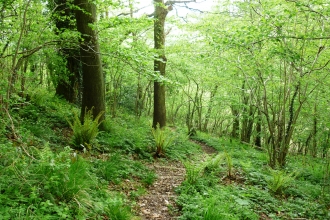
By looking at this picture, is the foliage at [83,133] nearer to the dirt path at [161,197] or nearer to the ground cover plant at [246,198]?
the dirt path at [161,197]

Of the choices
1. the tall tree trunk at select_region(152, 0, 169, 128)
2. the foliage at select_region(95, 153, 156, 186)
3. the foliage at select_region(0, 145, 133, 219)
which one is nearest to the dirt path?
the foliage at select_region(95, 153, 156, 186)

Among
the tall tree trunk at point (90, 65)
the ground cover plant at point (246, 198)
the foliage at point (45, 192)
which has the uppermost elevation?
the tall tree trunk at point (90, 65)

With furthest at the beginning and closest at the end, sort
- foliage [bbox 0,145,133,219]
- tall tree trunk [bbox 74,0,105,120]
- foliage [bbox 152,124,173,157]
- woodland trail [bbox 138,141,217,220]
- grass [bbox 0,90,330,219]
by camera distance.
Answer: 1. foliage [bbox 152,124,173,157]
2. tall tree trunk [bbox 74,0,105,120]
3. woodland trail [bbox 138,141,217,220]
4. grass [bbox 0,90,330,219]
5. foliage [bbox 0,145,133,219]

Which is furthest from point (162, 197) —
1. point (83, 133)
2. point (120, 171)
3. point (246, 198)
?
point (83, 133)

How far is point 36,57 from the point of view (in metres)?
6.89

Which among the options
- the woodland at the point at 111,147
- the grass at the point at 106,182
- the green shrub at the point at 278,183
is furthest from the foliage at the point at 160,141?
the green shrub at the point at 278,183

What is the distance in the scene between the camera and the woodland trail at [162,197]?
410cm

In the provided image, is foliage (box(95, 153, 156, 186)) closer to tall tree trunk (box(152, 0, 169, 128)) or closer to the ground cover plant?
the ground cover plant

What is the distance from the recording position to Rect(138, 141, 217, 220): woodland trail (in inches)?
161

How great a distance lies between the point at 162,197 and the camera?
15.7 ft

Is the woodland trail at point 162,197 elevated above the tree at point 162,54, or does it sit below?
below

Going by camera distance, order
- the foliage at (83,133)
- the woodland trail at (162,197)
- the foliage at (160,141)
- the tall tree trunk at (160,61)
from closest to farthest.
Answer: the woodland trail at (162,197)
the foliage at (83,133)
the foliage at (160,141)
the tall tree trunk at (160,61)

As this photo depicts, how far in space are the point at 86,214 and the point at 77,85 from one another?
7934 millimetres

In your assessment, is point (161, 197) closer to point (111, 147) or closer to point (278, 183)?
point (111, 147)
